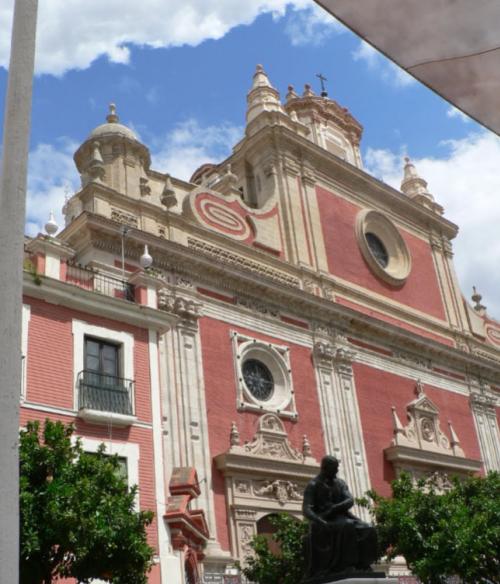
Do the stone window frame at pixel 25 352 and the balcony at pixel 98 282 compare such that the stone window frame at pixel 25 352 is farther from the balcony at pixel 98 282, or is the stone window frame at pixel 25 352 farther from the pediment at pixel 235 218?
the pediment at pixel 235 218

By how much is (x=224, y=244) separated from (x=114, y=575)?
13.3 m

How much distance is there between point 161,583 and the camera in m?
13.6

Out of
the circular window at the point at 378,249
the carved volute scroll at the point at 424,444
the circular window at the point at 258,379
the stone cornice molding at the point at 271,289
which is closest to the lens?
the stone cornice molding at the point at 271,289

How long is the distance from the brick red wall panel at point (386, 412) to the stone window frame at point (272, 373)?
3.08 meters

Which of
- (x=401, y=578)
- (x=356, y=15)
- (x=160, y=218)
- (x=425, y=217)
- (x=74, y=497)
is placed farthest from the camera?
(x=425, y=217)

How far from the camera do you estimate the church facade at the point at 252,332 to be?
49.4 ft

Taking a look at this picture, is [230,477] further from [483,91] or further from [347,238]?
[483,91]

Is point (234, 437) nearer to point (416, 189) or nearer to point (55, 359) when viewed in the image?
point (55, 359)

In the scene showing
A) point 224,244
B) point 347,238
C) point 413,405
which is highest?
point 347,238

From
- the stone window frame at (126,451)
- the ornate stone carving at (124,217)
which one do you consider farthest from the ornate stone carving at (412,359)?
the stone window frame at (126,451)

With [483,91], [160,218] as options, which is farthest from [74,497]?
[160,218]

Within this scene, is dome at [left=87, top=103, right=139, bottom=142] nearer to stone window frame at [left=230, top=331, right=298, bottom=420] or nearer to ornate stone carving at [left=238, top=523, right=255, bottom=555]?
stone window frame at [left=230, top=331, right=298, bottom=420]

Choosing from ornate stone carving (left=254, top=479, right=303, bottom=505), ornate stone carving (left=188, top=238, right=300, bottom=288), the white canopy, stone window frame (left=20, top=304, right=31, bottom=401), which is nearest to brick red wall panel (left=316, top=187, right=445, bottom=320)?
ornate stone carving (left=188, top=238, right=300, bottom=288)

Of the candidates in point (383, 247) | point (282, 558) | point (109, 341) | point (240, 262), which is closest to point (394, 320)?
point (383, 247)
